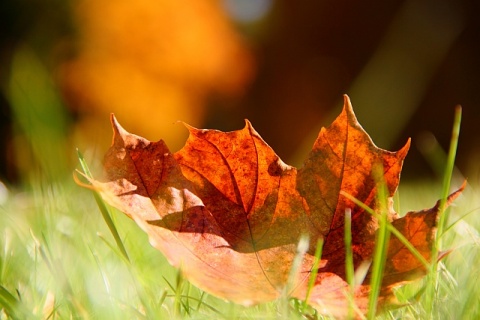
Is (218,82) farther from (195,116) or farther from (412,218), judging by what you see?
(412,218)

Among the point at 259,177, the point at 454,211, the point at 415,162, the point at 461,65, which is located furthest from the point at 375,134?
the point at 259,177

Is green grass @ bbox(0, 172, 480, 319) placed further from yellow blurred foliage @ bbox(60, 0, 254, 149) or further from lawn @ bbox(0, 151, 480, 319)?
yellow blurred foliage @ bbox(60, 0, 254, 149)

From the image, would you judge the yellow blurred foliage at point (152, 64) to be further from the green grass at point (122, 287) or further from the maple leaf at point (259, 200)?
the maple leaf at point (259, 200)

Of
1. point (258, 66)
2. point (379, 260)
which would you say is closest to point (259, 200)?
point (379, 260)

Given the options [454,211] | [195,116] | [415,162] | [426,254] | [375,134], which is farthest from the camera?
[195,116]

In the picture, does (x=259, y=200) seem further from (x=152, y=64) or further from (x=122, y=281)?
(x=152, y=64)

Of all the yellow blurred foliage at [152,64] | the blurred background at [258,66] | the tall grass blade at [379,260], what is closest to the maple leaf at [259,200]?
the tall grass blade at [379,260]
